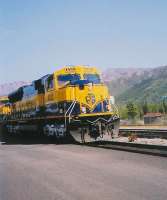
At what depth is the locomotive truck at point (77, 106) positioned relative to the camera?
1866 cm

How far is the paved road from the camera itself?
7453mm

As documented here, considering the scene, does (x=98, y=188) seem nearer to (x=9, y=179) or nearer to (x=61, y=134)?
(x=9, y=179)

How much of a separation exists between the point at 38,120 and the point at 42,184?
14.1 m

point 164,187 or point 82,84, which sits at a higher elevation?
point 82,84

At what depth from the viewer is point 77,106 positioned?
18.7m

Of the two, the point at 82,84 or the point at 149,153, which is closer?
the point at 149,153

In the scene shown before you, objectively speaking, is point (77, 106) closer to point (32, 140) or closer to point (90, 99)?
point (90, 99)

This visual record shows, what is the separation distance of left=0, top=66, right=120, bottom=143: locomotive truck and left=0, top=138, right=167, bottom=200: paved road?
5.37m

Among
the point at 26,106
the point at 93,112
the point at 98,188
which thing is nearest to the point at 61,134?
the point at 93,112

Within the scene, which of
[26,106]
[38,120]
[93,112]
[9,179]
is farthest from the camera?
[26,106]

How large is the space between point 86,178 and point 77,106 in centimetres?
973

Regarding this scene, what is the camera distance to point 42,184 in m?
8.73

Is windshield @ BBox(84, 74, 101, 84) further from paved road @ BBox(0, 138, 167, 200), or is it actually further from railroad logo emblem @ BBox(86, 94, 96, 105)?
paved road @ BBox(0, 138, 167, 200)

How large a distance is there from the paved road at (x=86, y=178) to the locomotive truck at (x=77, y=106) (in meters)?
5.37
